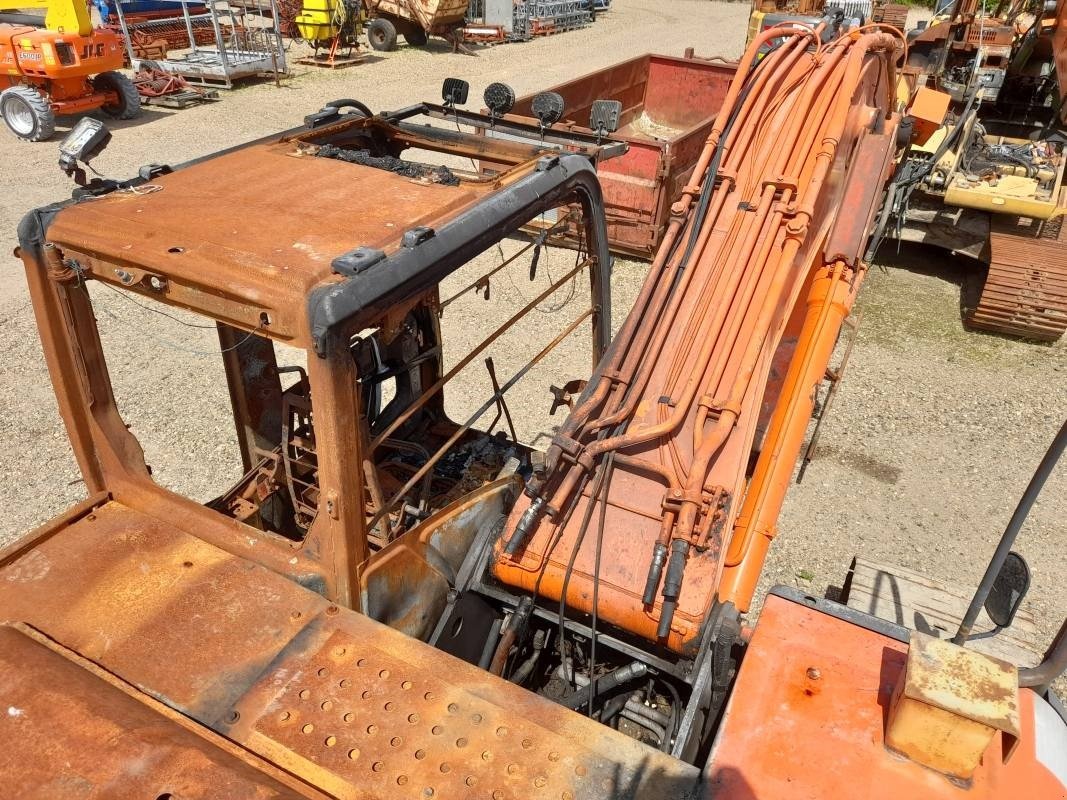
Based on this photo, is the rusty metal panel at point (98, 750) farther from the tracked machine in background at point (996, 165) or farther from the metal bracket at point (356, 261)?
the tracked machine in background at point (996, 165)

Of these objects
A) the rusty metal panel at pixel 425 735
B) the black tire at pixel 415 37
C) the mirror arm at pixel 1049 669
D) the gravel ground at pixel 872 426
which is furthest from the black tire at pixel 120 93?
the mirror arm at pixel 1049 669

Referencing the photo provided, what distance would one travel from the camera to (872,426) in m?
5.75

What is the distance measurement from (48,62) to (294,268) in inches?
465

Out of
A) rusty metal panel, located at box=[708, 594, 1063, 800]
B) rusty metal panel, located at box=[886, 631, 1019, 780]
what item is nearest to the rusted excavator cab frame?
rusty metal panel, located at box=[708, 594, 1063, 800]

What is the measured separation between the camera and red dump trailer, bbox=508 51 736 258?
7926mm

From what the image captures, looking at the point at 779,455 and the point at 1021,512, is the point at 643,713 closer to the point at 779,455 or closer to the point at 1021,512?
the point at 779,455

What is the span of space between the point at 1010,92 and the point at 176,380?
1136 cm

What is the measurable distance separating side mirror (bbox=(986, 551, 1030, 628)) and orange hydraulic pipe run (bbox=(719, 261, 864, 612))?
0.74 m

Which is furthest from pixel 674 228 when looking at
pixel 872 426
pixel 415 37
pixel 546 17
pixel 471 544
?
pixel 546 17

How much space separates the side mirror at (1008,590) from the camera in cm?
203

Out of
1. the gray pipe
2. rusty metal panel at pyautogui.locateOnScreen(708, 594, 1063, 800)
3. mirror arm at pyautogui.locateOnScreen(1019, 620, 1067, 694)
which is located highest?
mirror arm at pyautogui.locateOnScreen(1019, 620, 1067, 694)

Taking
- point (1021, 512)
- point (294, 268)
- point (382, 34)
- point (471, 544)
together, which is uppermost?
point (294, 268)

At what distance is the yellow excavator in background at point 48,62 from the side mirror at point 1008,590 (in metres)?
13.0

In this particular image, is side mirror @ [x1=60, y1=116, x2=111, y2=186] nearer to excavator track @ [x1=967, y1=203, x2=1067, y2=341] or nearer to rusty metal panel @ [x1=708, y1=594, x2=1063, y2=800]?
rusty metal panel @ [x1=708, y1=594, x2=1063, y2=800]
